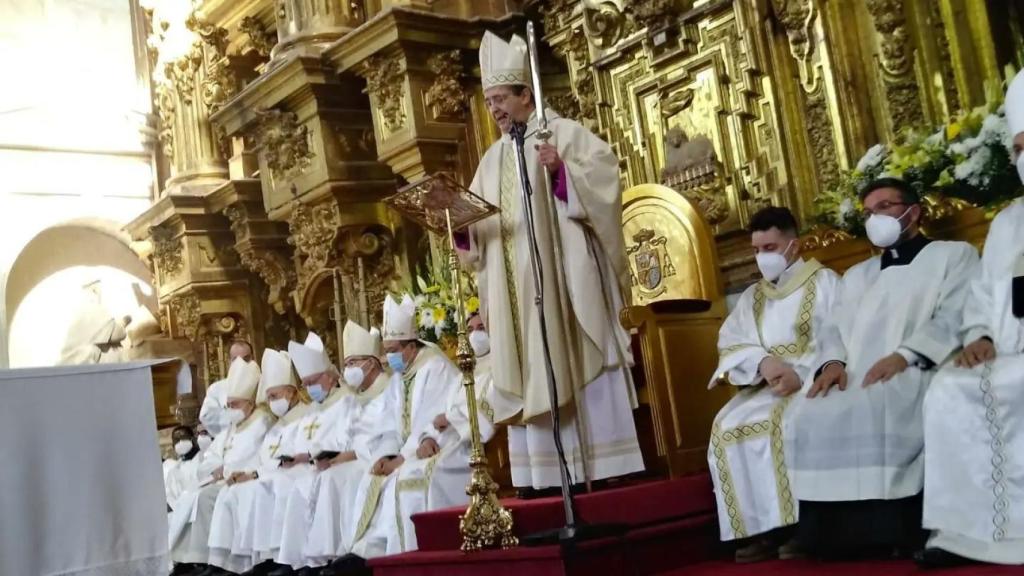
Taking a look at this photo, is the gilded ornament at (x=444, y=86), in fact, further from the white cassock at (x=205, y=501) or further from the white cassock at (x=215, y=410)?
the white cassock at (x=215, y=410)

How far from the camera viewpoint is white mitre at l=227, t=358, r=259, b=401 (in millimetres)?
9719

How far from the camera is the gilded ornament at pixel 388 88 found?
895 centimetres

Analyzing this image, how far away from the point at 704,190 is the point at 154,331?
8572 mm

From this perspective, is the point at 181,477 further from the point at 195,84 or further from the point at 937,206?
the point at 937,206

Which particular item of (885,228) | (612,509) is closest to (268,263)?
(612,509)

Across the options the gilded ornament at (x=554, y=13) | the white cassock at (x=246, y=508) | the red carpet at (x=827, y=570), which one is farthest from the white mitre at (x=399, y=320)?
the red carpet at (x=827, y=570)

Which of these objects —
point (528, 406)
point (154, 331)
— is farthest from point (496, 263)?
point (154, 331)

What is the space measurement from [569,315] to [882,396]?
58.6 inches

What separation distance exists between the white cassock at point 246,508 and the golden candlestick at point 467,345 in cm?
348

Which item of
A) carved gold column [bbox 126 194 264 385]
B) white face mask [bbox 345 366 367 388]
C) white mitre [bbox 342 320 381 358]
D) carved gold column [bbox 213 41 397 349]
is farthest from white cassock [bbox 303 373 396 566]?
carved gold column [bbox 126 194 264 385]

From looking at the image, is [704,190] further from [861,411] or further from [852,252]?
[861,411]

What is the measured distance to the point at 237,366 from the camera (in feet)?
32.2

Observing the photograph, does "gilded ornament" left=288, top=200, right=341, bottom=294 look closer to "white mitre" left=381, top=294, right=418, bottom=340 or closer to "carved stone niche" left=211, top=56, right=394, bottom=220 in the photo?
"carved stone niche" left=211, top=56, right=394, bottom=220

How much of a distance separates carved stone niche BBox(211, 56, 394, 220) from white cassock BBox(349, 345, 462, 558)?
2559 mm
